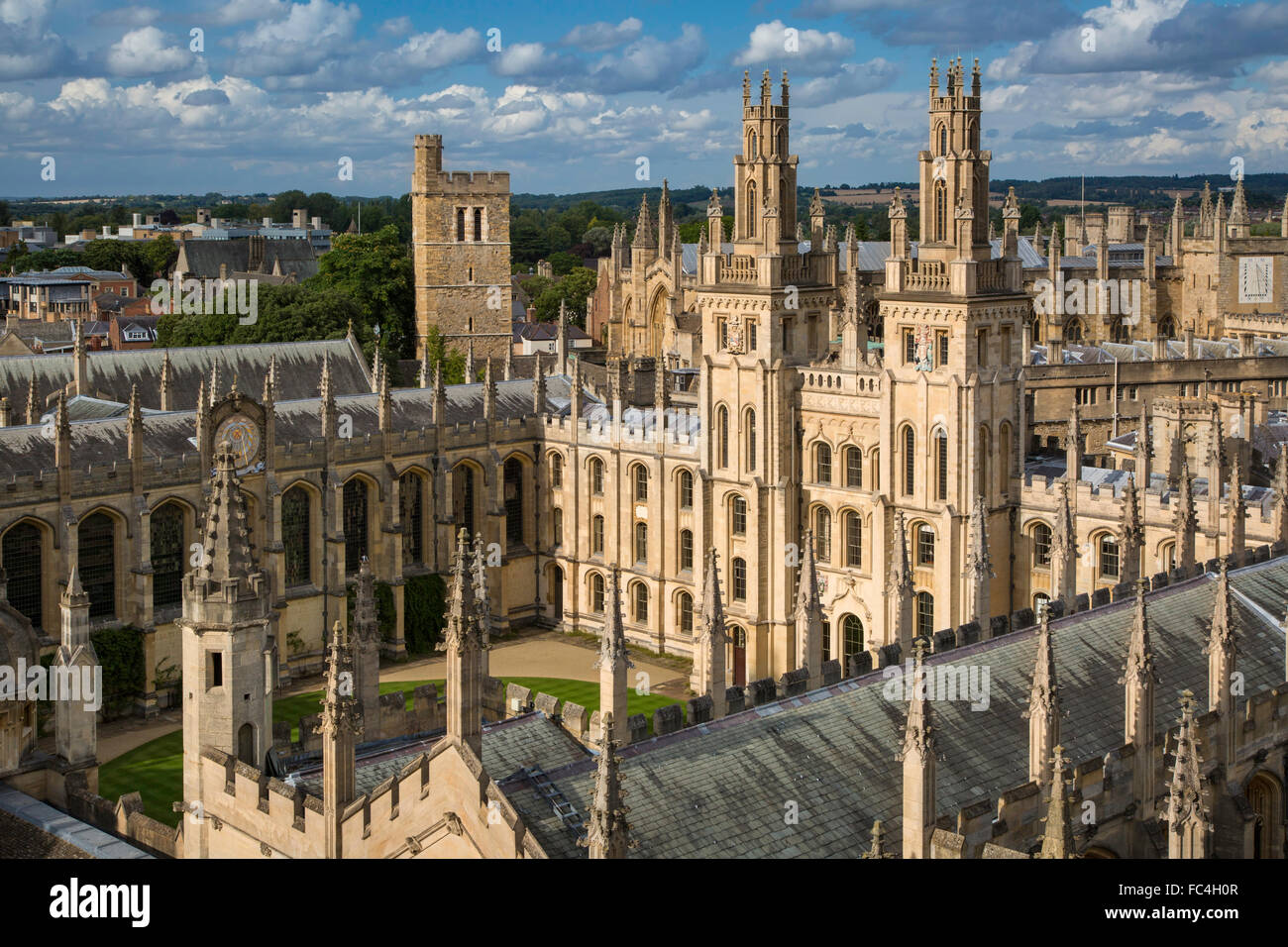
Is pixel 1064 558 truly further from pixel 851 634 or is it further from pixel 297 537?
pixel 297 537

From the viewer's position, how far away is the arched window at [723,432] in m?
53.0

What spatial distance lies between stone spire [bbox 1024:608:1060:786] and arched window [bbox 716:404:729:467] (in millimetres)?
28699

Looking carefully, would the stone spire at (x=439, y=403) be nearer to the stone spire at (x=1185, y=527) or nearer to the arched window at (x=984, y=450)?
the arched window at (x=984, y=450)

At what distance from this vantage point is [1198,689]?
3078 centimetres

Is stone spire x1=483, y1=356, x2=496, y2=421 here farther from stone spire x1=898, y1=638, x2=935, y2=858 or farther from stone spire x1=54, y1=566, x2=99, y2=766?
stone spire x1=898, y1=638, x2=935, y2=858

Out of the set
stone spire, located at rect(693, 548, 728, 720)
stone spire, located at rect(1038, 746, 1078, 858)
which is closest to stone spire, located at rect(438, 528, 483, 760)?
stone spire, located at rect(1038, 746, 1078, 858)

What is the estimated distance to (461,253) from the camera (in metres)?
90.0

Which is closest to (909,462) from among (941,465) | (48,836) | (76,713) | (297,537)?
(941,465)

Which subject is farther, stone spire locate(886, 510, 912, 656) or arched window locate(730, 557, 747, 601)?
arched window locate(730, 557, 747, 601)

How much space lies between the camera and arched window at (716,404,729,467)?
52950 millimetres

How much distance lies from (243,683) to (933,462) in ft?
88.8

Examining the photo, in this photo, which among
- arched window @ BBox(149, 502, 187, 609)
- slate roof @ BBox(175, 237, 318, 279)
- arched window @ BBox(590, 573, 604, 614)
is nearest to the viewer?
arched window @ BBox(149, 502, 187, 609)
